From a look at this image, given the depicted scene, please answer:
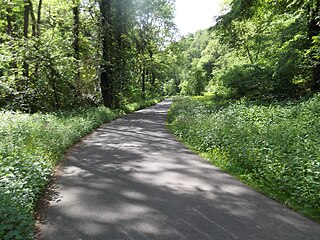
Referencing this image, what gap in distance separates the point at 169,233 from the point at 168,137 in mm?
8035

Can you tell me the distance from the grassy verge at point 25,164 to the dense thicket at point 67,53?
16.5ft

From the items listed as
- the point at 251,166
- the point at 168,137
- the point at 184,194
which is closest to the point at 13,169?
the point at 184,194

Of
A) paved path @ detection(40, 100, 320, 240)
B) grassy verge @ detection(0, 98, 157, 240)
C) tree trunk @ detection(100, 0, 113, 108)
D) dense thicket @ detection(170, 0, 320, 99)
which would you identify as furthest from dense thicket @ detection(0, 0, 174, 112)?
paved path @ detection(40, 100, 320, 240)

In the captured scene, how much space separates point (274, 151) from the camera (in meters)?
6.33

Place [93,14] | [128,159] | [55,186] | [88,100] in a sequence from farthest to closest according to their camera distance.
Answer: [93,14] < [88,100] < [128,159] < [55,186]

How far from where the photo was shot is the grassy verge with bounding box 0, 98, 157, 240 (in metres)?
3.56

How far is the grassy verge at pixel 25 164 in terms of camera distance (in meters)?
3.56

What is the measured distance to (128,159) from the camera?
8094mm

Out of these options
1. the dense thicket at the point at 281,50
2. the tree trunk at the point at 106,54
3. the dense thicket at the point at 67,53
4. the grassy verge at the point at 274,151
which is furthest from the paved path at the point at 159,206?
the tree trunk at the point at 106,54

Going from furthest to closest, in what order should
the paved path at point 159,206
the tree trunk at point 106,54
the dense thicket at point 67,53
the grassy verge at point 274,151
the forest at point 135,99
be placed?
the tree trunk at point 106,54 < the dense thicket at point 67,53 < the forest at point 135,99 < the grassy verge at point 274,151 < the paved path at point 159,206

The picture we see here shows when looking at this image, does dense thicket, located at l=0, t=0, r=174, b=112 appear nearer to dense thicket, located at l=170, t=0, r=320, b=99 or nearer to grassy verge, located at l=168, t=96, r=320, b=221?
dense thicket, located at l=170, t=0, r=320, b=99

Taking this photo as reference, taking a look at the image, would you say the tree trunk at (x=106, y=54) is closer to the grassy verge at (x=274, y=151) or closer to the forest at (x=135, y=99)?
the forest at (x=135, y=99)

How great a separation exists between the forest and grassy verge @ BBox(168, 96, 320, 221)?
0.09 ft

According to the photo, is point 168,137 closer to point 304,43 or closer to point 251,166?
point 251,166
